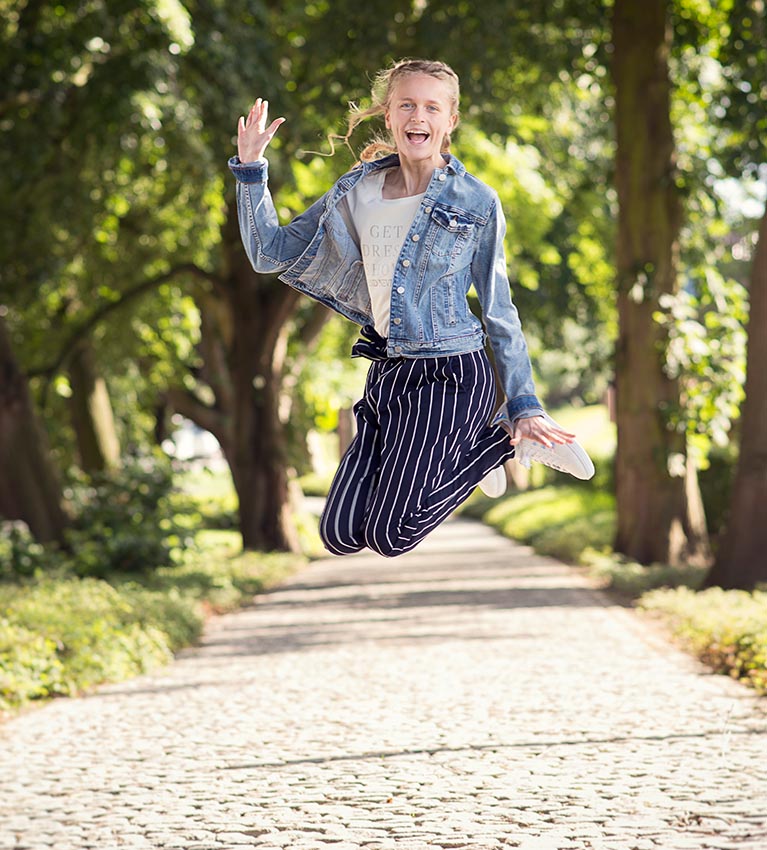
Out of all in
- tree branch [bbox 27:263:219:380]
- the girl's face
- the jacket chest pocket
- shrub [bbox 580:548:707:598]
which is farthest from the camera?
tree branch [bbox 27:263:219:380]

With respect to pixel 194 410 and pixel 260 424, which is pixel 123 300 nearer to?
pixel 260 424

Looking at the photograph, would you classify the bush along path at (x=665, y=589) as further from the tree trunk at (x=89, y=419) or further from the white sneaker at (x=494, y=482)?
the tree trunk at (x=89, y=419)

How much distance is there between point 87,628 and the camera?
31.6ft

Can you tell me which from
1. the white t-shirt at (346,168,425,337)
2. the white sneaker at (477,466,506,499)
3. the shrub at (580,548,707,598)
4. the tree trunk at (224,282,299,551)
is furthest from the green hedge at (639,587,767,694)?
the tree trunk at (224,282,299,551)

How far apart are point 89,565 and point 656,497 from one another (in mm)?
6646

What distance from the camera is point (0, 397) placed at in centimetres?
1355

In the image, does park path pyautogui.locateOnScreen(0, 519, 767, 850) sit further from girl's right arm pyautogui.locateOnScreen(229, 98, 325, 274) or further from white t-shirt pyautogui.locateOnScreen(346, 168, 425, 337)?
girl's right arm pyautogui.locateOnScreen(229, 98, 325, 274)

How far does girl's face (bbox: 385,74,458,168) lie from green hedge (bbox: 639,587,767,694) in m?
5.24

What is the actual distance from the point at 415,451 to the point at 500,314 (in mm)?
519

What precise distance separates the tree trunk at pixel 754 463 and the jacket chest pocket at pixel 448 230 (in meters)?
8.13

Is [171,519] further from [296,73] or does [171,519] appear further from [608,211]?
[608,211]

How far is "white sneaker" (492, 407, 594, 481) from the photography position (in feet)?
13.4

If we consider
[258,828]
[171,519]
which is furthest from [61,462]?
[258,828]

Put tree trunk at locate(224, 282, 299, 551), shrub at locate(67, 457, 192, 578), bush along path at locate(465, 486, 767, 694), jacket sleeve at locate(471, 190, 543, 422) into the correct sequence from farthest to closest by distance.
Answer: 1. tree trunk at locate(224, 282, 299, 551)
2. shrub at locate(67, 457, 192, 578)
3. bush along path at locate(465, 486, 767, 694)
4. jacket sleeve at locate(471, 190, 543, 422)
